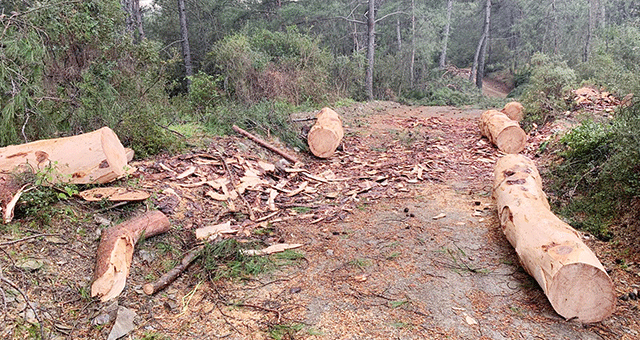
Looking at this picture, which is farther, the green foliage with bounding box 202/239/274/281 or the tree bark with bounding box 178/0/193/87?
the tree bark with bounding box 178/0/193/87

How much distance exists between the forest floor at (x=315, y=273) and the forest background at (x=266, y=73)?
3.71 ft

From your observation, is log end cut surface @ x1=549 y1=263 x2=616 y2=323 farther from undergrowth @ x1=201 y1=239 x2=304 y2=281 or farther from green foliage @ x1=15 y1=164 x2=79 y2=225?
green foliage @ x1=15 y1=164 x2=79 y2=225

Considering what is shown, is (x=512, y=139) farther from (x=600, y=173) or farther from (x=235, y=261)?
(x=235, y=261)

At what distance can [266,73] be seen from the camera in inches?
449

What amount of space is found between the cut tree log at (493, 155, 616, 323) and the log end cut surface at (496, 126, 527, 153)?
14.4 feet

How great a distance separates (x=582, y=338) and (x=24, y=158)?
5160 millimetres

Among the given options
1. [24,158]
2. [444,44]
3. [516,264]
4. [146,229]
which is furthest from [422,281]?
[444,44]

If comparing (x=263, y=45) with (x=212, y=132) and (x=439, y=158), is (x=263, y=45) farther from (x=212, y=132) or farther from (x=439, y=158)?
(x=439, y=158)

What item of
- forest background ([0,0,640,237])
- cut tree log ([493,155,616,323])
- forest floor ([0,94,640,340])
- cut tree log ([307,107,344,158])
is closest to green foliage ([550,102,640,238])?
forest background ([0,0,640,237])

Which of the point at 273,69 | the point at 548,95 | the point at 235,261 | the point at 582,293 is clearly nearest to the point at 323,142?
the point at 235,261

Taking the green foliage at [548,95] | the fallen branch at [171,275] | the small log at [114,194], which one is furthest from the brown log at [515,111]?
the small log at [114,194]

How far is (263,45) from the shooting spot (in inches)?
548

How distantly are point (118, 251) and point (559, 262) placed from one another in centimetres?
357

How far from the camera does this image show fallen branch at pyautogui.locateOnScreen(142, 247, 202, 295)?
118 inches
